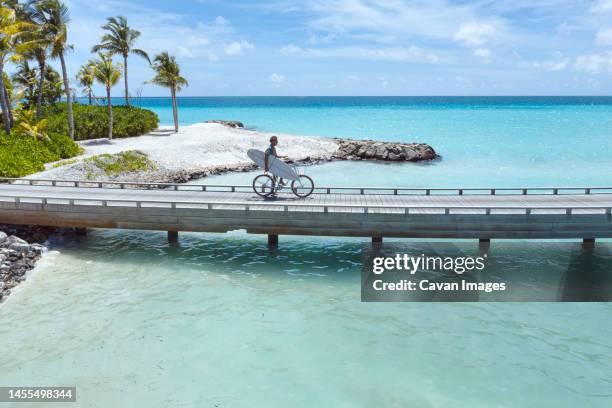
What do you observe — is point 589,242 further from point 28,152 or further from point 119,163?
point 28,152

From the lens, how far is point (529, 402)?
1180 cm

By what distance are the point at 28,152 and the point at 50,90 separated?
2303cm

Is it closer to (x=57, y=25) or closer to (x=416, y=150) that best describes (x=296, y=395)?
(x=57, y=25)

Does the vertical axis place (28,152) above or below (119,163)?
above

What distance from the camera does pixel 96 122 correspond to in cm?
4934

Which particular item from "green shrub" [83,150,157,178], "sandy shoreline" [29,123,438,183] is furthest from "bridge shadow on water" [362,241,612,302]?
"green shrub" [83,150,157,178]

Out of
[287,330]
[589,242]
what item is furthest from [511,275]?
[287,330]

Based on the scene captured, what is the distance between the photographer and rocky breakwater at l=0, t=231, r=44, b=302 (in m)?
17.9

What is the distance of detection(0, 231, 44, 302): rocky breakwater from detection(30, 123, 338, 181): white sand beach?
11706mm

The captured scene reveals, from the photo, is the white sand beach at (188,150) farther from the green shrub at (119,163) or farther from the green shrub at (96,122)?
the green shrub at (96,122)

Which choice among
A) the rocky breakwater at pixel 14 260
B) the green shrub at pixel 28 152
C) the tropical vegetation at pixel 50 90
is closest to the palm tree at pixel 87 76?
the tropical vegetation at pixel 50 90

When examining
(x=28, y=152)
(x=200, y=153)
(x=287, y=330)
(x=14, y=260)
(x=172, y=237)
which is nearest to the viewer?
(x=287, y=330)

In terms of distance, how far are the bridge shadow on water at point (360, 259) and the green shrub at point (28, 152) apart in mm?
10332

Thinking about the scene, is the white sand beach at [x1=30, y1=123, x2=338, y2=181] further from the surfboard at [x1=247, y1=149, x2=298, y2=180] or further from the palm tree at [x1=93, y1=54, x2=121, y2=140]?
the surfboard at [x1=247, y1=149, x2=298, y2=180]
